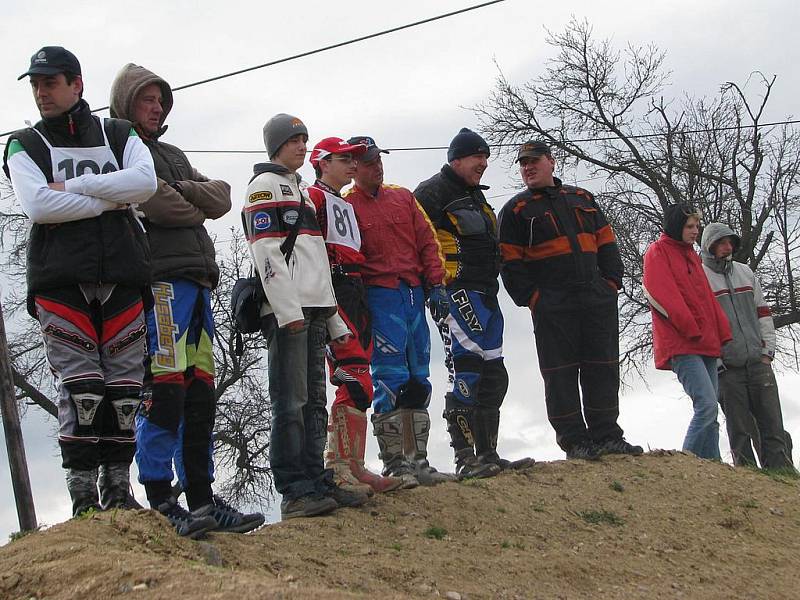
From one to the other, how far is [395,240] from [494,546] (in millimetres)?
2185

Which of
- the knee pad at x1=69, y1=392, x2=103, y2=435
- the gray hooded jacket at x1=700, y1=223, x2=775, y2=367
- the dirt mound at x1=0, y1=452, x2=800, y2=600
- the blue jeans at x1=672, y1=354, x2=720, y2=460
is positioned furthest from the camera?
the gray hooded jacket at x1=700, y1=223, x2=775, y2=367

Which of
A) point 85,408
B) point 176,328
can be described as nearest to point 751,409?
point 176,328

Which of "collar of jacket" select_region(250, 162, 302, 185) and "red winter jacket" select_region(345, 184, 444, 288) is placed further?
"red winter jacket" select_region(345, 184, 444, 288)

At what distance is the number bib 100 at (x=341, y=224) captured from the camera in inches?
265

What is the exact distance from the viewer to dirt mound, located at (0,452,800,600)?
4.17 metres

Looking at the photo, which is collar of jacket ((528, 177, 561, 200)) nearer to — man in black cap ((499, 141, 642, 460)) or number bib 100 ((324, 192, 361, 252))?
man in black cap ((499, 141, 642, 460))

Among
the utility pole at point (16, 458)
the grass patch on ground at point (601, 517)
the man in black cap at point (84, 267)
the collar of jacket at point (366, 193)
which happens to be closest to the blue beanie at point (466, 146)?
the collar of jacket at point (366, 193)

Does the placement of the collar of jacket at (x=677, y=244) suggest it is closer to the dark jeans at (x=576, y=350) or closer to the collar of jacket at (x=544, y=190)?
the dark jeans at (x=576, y=350)

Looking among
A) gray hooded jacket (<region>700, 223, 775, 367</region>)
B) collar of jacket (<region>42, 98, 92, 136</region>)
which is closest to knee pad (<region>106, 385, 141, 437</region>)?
collar of jacket (<region>42, 98, 92, 136</region>)

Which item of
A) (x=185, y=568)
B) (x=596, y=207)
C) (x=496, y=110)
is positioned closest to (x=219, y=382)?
(x=496, y=110)

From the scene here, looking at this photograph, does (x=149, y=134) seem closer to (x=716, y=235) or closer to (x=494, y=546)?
(x=494, y=546)

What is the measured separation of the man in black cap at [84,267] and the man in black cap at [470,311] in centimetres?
288

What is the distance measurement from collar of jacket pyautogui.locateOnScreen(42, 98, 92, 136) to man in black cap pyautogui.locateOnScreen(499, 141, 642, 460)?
399cm

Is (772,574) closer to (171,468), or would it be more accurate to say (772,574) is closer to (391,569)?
(391,569)
